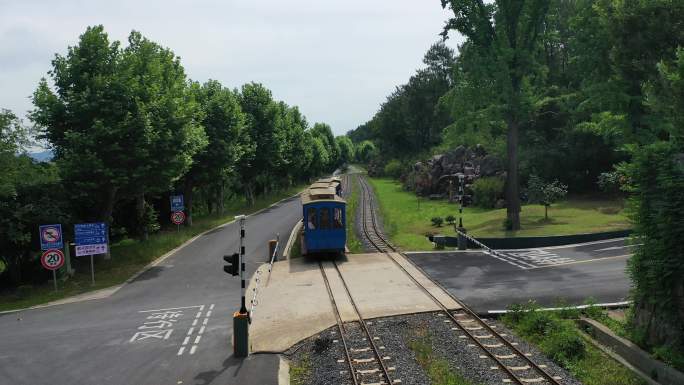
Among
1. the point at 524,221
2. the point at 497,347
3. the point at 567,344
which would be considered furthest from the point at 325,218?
the point at 524,221

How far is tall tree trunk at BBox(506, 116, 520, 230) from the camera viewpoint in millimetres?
30133

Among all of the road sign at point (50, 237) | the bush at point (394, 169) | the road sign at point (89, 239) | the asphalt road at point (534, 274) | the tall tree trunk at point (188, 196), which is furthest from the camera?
the bush at point (394, 169)

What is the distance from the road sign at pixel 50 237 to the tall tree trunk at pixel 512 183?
2452cm

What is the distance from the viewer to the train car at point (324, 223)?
23297 mm

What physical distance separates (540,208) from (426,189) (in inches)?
823

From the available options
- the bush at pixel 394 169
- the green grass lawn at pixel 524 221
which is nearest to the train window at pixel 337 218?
the green grass lawn at pixel 524 221

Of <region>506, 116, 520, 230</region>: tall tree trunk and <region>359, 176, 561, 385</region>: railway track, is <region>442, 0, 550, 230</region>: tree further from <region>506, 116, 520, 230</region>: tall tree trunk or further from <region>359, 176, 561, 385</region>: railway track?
<region>359, 176, 561, 385</region>: railway track

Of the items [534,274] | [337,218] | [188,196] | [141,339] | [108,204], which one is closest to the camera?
[141,339]

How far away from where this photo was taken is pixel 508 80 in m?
29.7

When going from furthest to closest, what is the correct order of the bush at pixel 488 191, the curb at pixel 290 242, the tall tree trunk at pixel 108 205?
the bush at pixel 488 191, the curb at pixel 290 242, the tall tree trunk at pixel 108 205

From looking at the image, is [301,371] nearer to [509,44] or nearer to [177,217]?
[177,217]

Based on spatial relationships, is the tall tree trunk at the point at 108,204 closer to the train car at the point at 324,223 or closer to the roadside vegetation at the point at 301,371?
the train car at the point at 324,223

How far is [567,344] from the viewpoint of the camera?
12273 mm

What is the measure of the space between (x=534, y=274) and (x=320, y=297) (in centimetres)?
912
